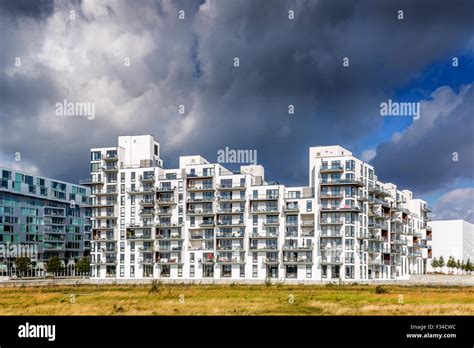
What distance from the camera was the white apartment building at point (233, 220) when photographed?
401 ft

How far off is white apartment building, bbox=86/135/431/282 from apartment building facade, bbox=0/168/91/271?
13094mm

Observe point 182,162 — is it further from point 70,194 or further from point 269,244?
point 70,194

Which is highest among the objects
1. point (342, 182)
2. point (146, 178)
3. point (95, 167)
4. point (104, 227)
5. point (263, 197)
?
point (95, 167)

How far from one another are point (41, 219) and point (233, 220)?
60880mm

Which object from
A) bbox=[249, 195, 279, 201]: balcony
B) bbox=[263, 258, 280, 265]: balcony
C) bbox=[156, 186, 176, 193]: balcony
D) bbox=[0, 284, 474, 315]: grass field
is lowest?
bbox=[263, 258, 280, 265]: balcony

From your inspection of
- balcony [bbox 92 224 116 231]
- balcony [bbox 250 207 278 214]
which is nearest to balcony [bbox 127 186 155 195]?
balcony [bbox 92 224 116 231]

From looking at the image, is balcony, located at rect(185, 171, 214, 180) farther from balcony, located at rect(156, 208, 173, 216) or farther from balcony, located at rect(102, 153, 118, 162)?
balcony, located at rect(102, 153, 118, 162)

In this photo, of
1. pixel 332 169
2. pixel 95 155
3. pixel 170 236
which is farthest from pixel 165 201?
pixel 332 169

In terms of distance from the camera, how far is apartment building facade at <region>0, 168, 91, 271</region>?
149000 mm

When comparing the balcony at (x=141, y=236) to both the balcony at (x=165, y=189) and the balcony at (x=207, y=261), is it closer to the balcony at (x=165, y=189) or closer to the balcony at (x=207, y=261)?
the balcony at (x=165, y=189)

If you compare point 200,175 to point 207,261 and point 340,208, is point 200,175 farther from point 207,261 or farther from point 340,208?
point 340,208

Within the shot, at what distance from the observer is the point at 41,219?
6334 inches

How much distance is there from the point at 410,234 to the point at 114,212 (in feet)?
263
